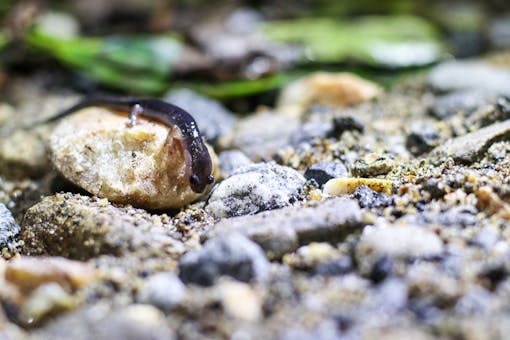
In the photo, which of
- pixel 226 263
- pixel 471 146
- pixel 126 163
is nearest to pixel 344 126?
pixel 471 146

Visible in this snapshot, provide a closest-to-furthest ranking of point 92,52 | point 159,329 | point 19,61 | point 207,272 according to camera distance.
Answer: point 159,329 < point 207,272 < point 92,52 < point 19,61

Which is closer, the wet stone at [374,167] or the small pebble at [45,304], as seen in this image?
the small pebble at [45,304]

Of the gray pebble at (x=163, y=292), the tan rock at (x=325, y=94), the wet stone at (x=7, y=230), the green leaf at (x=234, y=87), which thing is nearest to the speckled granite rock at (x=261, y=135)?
the tan rock at (x=325, y=94)

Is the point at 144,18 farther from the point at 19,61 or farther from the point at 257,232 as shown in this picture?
the point at 257,232

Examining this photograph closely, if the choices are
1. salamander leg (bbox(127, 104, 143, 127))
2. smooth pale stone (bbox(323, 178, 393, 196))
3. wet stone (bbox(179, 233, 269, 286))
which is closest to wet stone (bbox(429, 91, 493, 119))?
smooth pale stone (bbox(323, 178, 393, 196))

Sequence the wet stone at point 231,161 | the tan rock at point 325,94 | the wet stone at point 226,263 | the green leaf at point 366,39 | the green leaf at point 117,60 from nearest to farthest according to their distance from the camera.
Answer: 1. the wet stone at point 226,263
2. the wet stone at point 231,161
3. the tan rock at point 325,94
4. the green leaf at point 117,60
5. the green leaf at point 366,39

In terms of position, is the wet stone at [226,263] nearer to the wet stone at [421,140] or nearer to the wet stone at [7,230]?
the wet stone at [7,230]

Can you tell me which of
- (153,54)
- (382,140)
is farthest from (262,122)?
(153,54)
